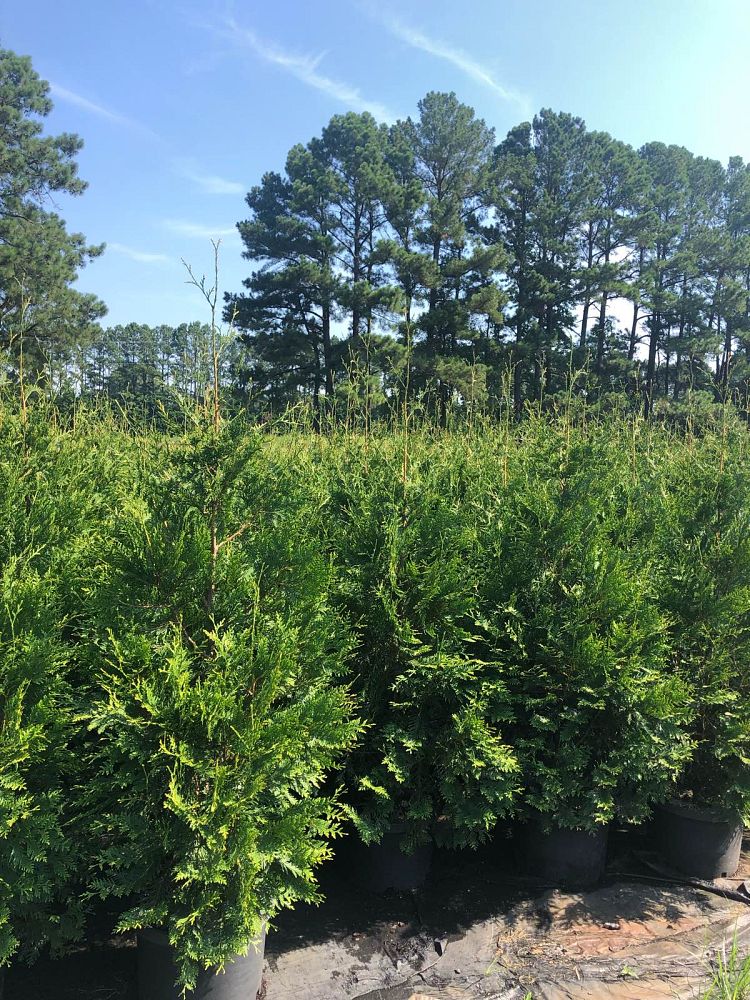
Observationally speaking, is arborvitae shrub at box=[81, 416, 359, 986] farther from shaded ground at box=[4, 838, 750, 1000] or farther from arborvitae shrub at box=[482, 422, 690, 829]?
arborvitae shrub at box=[482, 422, 690, 829]

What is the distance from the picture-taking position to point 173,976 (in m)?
2.60

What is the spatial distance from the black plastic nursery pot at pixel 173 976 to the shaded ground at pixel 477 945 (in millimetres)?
266

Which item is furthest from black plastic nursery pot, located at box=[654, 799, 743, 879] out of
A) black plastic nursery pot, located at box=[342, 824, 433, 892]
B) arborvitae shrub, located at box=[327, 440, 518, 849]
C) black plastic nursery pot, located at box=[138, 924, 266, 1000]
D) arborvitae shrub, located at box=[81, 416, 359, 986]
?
black plastic nursery pot, located at box=[138, 924, 266, 1000]

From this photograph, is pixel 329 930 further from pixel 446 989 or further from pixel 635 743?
pixel 635 743

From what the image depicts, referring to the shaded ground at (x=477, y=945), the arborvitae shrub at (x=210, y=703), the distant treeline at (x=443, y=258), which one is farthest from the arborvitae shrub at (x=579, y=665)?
the distant treeline at (x=443, y=258)

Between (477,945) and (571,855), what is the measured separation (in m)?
0.86

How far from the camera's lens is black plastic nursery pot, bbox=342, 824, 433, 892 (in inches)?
143

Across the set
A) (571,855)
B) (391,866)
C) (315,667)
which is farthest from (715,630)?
(315,667)

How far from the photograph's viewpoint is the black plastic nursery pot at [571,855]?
377cm

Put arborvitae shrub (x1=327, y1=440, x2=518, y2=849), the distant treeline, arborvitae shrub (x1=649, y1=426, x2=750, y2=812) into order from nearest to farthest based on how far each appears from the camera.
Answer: arborvitae shrub (x1=327, y1=440, x2=518, y2=849) → arborvitae shrub (x1=649, y1=426, x2=750, y2=812) → the distant treeline

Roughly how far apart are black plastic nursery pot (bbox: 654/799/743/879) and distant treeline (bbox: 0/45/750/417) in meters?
17.2

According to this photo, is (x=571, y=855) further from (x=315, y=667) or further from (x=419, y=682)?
(x=315, y=667)

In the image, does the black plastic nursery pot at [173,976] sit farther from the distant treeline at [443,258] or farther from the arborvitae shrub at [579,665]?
the distant treeline at [443,258]

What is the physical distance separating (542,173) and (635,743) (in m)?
32.8
